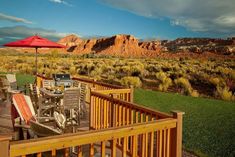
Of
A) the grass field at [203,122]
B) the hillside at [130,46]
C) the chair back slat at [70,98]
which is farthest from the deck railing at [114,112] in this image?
the hillside at [130,46]

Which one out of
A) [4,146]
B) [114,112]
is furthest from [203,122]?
[4,146]

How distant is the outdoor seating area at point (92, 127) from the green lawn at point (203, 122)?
164 centimetres

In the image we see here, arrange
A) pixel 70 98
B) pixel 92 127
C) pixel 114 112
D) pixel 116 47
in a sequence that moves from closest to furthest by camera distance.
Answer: pixel 114 112, pixel 70 98, pixel 92 127, pixel 116 47

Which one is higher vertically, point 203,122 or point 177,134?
point 177,134

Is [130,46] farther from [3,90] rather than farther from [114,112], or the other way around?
[114,112]

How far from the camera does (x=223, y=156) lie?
5684 mm

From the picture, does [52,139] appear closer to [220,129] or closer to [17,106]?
[17,106]

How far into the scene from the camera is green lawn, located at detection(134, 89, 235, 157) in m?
6.13

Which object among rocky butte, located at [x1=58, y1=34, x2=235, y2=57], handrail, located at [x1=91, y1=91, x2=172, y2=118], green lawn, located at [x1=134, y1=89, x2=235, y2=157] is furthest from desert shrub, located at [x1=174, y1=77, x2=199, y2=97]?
rocky butte, located at [x1=58, y1=34, x2=235, y2=57]

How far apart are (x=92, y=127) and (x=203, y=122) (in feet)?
12.6

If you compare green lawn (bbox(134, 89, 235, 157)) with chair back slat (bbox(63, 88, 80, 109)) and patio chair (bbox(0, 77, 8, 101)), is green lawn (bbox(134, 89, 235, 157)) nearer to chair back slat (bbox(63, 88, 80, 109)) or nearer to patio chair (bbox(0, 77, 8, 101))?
chair back slat (bbox(63, 88, 80, 109))

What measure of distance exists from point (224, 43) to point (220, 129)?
3718 inches

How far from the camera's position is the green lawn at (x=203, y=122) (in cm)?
613

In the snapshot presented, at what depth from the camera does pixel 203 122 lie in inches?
325
